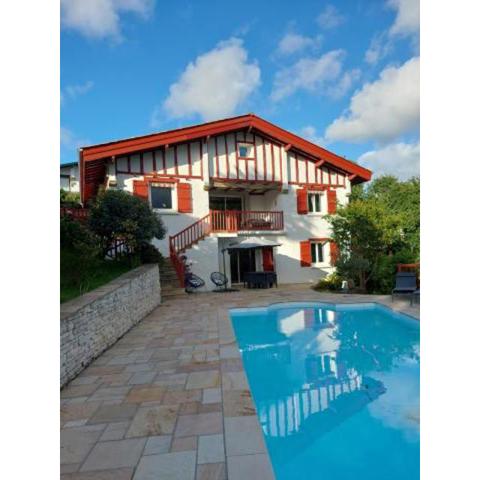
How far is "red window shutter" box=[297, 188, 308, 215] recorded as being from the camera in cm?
1559

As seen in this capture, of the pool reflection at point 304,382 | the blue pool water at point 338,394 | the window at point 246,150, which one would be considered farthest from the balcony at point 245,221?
the pool reflection at point 304,382

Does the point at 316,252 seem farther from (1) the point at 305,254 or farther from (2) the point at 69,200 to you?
(2) the point at 69,200

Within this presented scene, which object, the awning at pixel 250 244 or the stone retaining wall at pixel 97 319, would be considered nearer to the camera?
the stone retaining wall at pixel 97 319

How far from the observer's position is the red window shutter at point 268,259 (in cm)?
1483

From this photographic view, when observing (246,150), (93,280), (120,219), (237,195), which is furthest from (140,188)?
(93,280)

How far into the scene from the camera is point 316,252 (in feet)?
52.1

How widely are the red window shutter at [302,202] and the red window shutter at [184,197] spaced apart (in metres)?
5.39

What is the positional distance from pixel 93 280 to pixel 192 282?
18.7ft

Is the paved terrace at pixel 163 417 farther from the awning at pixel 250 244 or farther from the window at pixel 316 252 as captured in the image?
the window at pixel 316 252

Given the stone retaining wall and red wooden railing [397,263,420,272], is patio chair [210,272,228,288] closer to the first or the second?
the stone retaining wall
